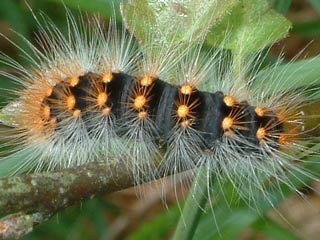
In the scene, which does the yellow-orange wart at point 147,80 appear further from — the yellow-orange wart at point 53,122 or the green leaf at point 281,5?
the green leaf at point 281,5

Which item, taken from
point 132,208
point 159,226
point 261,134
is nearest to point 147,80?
point 261,134

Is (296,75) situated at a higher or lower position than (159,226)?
higher

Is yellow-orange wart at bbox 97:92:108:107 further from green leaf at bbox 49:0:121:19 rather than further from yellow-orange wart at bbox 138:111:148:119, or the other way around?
green leaf at bbox 49:0:121:19

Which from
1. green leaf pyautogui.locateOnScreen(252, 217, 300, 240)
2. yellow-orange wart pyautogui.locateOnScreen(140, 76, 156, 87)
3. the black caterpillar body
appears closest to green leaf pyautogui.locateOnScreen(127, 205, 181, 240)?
green leaf pyautogui.locateOnScreen(252, 217, 300, 240)

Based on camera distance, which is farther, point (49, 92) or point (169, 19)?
point (49, 92)

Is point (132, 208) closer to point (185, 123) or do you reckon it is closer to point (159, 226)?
point (159, 226)

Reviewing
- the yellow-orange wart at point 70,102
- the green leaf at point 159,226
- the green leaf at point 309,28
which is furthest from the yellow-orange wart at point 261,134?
the green leaf at point 309,28

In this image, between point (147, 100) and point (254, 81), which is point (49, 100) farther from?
point (254, 81)
